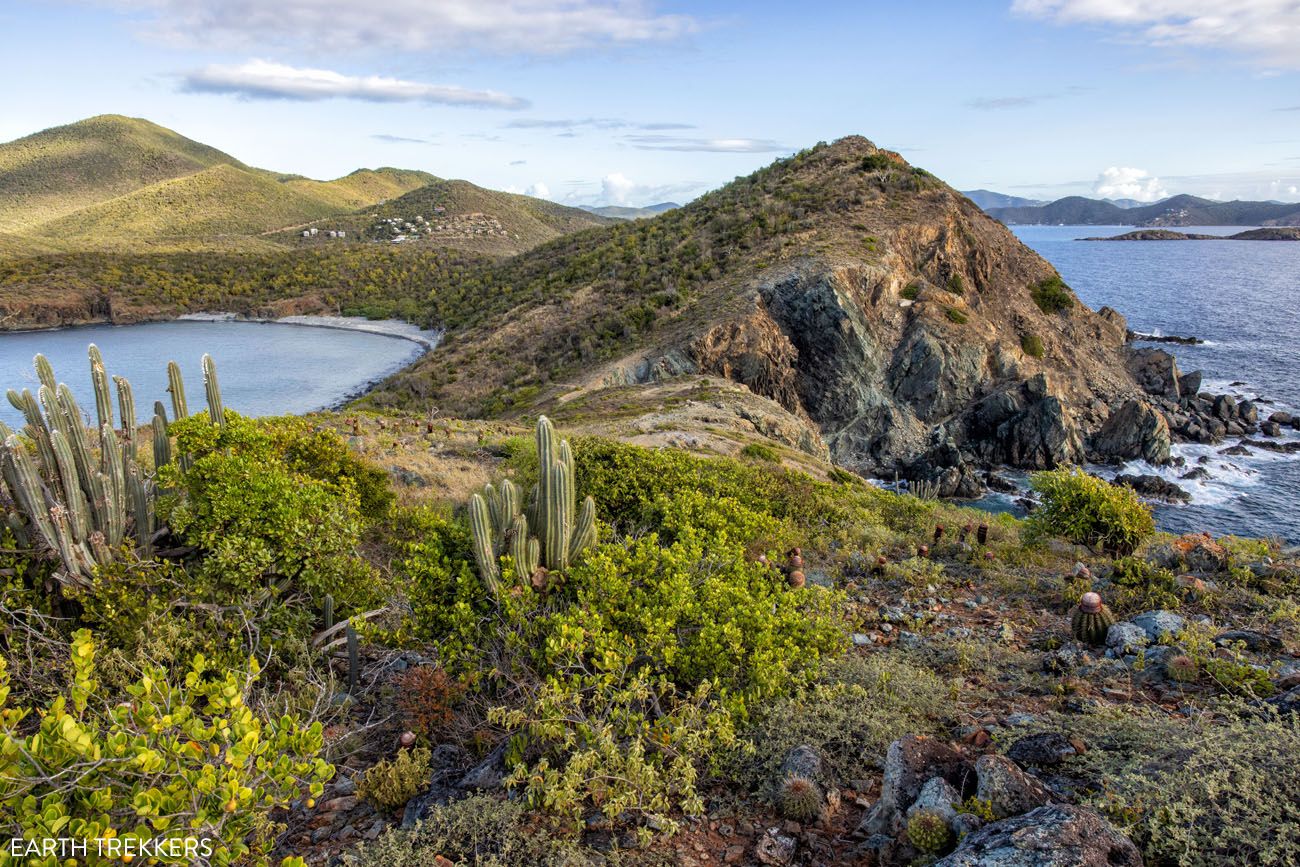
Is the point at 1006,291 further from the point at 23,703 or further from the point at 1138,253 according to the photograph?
the point at 1138,253

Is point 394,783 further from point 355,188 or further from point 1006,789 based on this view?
point 355,188

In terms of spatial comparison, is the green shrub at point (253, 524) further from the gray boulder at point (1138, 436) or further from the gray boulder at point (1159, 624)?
the gray boulder at point (1138, 436)

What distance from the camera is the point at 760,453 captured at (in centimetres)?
2211

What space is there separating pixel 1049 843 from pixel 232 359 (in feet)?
221

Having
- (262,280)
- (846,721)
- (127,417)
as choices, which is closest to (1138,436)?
(846,721)

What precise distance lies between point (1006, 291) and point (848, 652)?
146ft

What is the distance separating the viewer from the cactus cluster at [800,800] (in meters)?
4.89

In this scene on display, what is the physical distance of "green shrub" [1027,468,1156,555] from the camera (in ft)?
38.8

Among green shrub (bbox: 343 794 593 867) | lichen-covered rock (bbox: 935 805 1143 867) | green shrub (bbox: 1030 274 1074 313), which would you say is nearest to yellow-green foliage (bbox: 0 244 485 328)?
green shrub (bbox: 1030 274 1074 313)

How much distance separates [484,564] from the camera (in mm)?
6234

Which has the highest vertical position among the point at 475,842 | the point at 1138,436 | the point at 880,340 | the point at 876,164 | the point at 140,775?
the point at 876,164

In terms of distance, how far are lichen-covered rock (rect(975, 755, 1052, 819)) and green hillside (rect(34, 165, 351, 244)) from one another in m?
122

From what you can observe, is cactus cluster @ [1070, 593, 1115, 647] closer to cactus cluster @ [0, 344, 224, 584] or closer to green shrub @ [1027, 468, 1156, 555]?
green shrub @ [1027, 468, 1156, 555]

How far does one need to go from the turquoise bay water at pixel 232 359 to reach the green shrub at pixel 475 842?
44.5 meters
